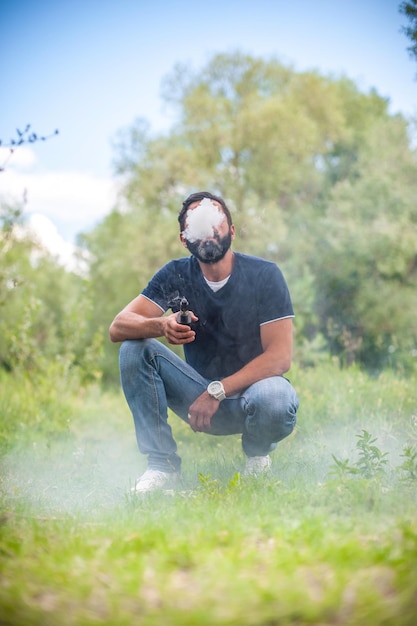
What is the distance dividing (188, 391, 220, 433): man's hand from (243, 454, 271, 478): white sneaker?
1.11 ft

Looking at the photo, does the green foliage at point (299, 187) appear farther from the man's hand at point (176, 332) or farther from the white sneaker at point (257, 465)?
the man's hand at point (176, 332)

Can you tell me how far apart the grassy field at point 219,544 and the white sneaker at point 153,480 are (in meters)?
0.14

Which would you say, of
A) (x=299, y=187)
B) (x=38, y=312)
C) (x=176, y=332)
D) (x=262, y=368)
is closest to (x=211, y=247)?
(x=176, y=332)

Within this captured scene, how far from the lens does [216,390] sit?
367 centimetres

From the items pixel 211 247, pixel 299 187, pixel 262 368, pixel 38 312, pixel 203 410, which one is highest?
pixel 299 187

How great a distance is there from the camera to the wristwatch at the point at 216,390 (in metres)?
3.66

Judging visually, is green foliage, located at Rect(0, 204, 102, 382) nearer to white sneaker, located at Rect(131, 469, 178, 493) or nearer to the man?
the man

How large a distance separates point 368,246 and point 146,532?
946 cm

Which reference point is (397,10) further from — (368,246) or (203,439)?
(368,246)

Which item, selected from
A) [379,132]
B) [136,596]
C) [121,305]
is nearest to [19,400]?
[136,596]

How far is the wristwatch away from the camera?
144 inches

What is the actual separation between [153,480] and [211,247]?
1.38m

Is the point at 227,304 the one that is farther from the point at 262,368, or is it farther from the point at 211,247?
the point at 262,368

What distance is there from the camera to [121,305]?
548 inches
